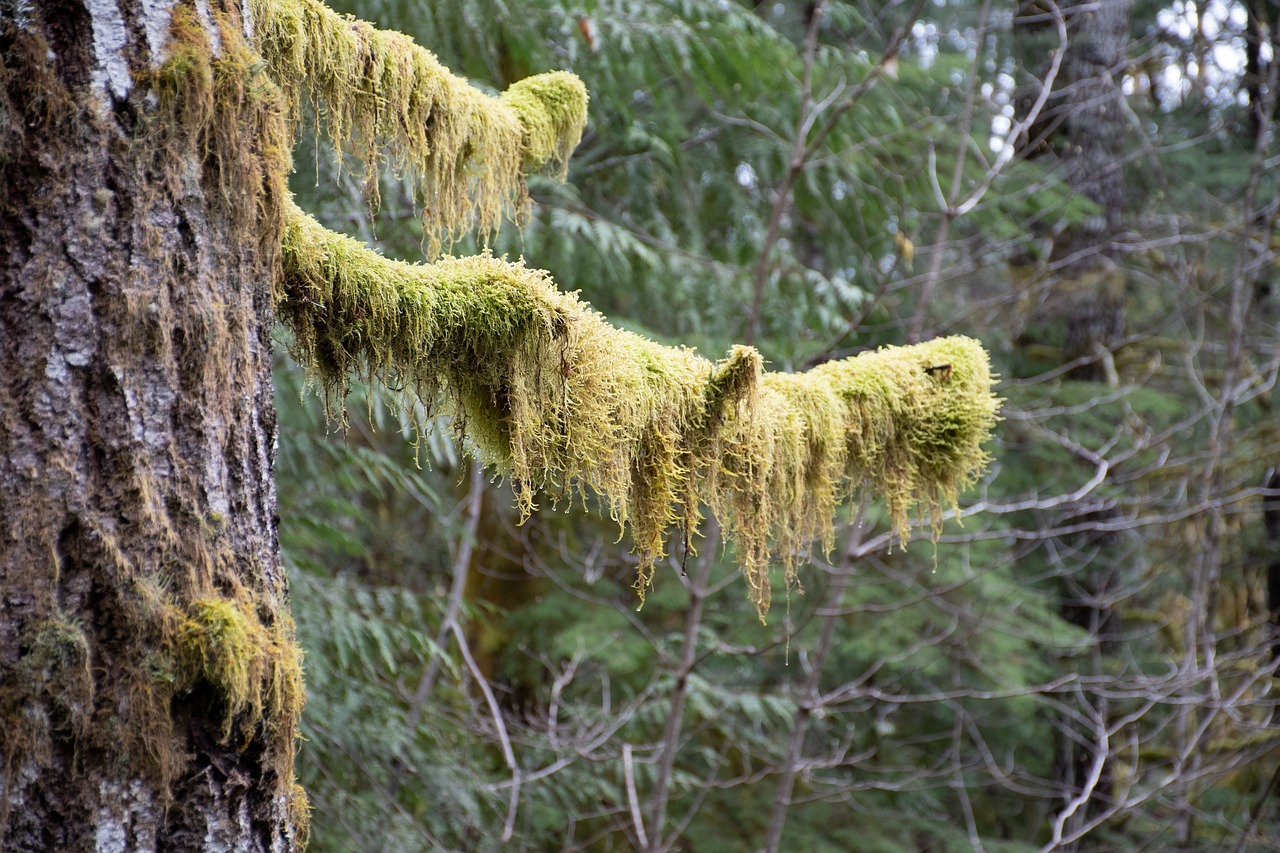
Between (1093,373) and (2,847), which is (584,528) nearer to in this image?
(1093,373)

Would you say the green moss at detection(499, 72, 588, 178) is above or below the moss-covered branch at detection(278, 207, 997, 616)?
above

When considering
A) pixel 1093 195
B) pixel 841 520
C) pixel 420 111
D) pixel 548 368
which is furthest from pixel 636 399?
pixel 1093 195

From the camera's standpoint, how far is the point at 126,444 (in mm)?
1261

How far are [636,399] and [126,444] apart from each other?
0.91 meters

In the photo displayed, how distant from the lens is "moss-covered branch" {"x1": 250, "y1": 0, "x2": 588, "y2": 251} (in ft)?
5.47

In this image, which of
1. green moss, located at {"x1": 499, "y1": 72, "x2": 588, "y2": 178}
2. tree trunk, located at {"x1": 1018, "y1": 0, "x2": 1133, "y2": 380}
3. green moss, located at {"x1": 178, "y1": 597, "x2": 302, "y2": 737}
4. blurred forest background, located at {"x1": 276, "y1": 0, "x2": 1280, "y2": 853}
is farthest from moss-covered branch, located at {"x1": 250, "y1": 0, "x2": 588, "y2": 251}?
tree trunk, located at {"x1": 1018, "y1": 0, "x2": 1133, "y2": 380}

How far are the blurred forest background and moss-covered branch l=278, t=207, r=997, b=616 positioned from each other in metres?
1.16

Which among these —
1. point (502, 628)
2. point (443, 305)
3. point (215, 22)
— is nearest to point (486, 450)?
point (443, 305)

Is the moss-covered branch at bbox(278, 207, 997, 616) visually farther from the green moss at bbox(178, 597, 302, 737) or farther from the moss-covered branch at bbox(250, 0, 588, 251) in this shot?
the green moss at bbox(178, 597, 302, 737)

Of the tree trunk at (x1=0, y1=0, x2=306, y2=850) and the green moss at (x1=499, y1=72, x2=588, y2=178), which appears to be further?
the green moss at (x1=499, y1=72, x2=588, y2=178)

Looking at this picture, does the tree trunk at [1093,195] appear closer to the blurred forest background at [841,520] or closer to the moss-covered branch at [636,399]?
the blurred forest background at [841,520]

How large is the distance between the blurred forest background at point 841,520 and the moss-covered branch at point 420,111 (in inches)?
45.4

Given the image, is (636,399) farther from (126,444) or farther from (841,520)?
(841,520)

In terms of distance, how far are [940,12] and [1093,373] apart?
6086 mm
